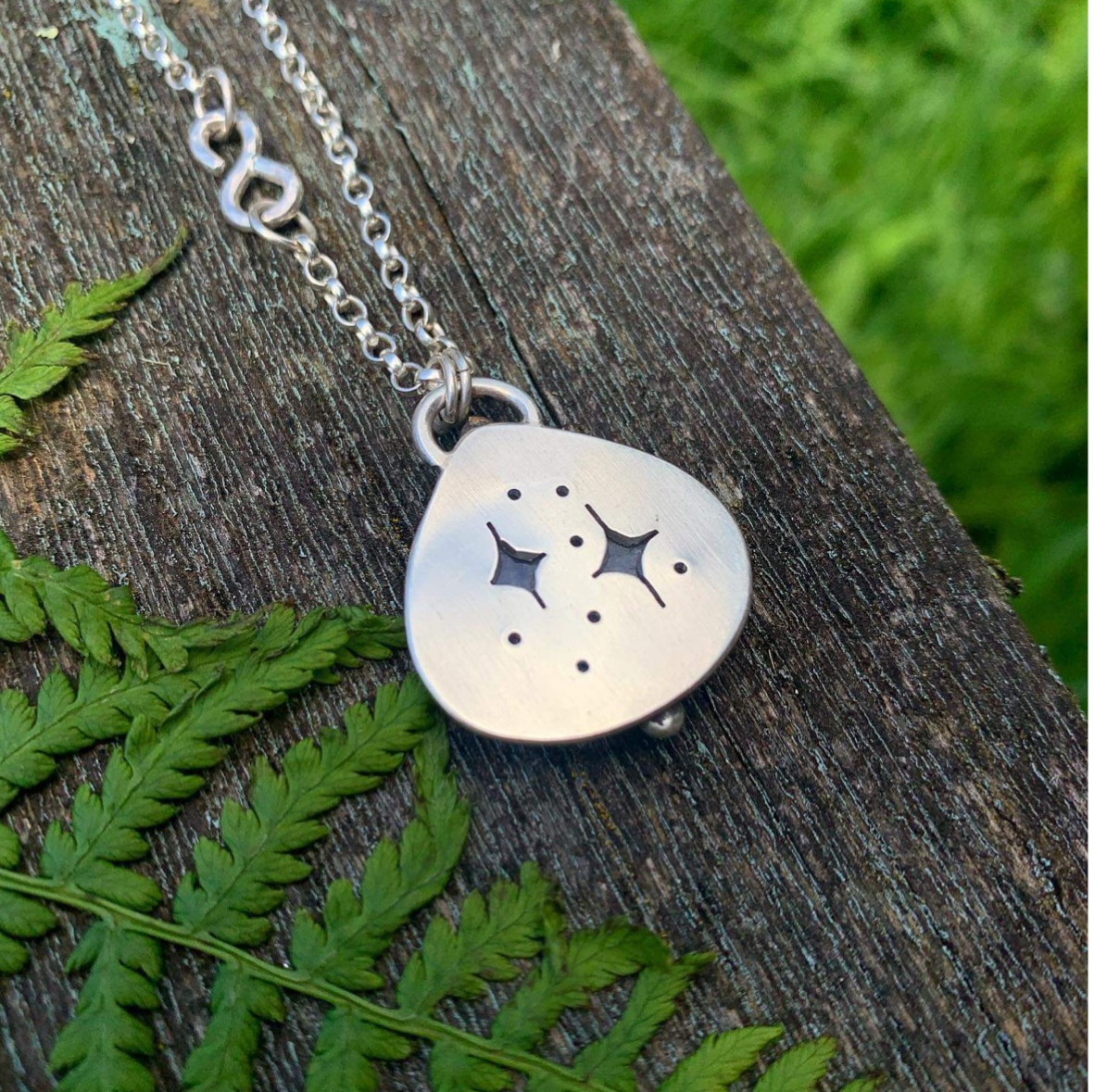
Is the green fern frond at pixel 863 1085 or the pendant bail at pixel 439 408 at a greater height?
the pendant bail at pixel 439 408

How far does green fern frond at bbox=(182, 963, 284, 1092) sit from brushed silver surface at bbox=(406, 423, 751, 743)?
0.41 metres

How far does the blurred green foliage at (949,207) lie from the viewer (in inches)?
110

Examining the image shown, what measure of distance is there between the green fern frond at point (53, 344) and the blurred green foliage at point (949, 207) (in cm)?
204

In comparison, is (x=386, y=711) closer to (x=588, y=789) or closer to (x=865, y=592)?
(x=588, y=789)

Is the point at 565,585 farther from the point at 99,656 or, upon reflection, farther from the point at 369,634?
the point at 99,656

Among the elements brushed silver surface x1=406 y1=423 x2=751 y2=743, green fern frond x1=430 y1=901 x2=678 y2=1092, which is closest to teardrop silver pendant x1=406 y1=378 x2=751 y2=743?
brushed silver surface x1=406 y1=423 x2=751 y2=743

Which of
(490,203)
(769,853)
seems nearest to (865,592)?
(769,853)

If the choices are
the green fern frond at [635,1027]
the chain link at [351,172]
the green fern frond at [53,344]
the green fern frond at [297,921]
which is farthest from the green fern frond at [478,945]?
the green fern frond at [53,344]

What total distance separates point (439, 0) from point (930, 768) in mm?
1713

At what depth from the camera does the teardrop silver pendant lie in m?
1.32

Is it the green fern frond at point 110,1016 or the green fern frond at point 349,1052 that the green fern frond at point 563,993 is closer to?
the green fern frond at point 349,1052

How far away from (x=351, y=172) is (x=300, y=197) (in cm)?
11

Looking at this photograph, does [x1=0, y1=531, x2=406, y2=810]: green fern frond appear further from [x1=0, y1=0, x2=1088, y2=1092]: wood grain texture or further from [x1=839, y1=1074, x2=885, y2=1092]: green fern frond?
[x1=839, y1=1074, x2=885, y2=1092]: green fern frond

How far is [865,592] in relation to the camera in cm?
146
